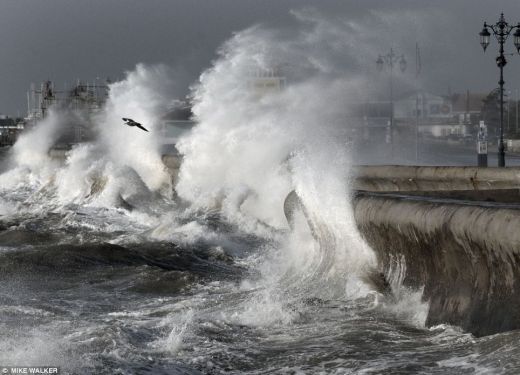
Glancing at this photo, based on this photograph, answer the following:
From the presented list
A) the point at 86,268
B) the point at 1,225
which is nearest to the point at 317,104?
the point at 1,225

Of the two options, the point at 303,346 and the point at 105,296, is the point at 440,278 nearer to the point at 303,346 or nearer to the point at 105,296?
the point at 303,346

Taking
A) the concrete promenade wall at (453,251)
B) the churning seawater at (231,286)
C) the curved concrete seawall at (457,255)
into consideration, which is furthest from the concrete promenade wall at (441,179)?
the curved concrete seawall at (457,255)

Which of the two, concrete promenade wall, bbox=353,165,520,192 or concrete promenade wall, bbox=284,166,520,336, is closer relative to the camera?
concrete promenade wall, bbox=284,166,520,336

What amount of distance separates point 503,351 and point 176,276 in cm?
638

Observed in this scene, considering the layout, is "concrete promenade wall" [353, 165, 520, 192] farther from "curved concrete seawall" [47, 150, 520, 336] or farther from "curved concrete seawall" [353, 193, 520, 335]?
"curved concrete seawall" [353, 193, 520, 335]

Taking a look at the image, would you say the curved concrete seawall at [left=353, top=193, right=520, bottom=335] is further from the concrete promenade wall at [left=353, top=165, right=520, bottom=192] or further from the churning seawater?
the concrete promenade wall at [left=353, top=165, right=520, bottom=192]

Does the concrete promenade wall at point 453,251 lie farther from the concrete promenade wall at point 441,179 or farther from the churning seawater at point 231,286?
the concrete promenade wall at point 441,179

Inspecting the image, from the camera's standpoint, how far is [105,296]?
37.0 feet

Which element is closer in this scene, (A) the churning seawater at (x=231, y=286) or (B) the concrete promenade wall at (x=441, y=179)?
(A) the churning seawater at (x=231, y=286)

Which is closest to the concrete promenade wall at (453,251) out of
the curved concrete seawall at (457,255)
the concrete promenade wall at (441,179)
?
the curved concrete seawall at (457,255)

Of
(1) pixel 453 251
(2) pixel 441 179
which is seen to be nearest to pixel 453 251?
(1) pixel 453 251

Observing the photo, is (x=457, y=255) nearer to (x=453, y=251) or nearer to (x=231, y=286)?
(x=453, y=251)

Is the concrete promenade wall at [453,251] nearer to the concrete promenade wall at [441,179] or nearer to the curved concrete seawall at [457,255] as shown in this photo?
the curved concrete seawall at [457,255]

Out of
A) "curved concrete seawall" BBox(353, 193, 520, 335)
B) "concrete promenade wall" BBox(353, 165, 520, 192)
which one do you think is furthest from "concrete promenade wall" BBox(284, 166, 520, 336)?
"concrete promenade wall" BBox(353, 165, 520, 192)
